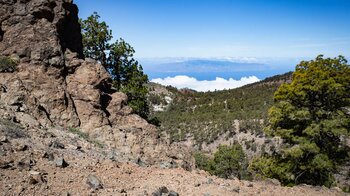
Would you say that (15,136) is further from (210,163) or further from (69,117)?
(210,163)

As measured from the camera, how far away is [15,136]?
10.3 m

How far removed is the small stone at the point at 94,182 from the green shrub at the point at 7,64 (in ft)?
28.9

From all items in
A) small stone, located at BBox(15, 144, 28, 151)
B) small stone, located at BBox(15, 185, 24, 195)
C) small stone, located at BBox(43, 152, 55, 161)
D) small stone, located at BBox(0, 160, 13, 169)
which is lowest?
small stone, located at BBox(15, 185, 24, 195)

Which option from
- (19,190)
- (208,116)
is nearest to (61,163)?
(19,190)

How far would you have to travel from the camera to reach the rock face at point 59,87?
14.2m

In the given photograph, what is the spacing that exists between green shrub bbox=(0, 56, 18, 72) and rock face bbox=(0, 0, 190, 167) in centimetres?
28

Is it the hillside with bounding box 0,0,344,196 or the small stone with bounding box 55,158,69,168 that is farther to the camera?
the small stone with bounding box 55,158,69,168

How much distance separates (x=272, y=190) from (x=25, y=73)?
1237cm

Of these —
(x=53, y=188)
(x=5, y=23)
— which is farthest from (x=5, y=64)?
(x=53, y=188)

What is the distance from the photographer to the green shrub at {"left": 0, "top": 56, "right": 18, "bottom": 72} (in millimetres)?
14721

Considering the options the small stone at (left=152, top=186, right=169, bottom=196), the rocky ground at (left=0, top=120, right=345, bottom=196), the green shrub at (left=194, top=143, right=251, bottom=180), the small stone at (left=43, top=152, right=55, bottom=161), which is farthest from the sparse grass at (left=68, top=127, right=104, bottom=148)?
the green shrub at (left=194, top=143, right=251, bottom=180)

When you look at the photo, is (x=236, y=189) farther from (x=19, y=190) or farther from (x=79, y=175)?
(x=19, y=190)

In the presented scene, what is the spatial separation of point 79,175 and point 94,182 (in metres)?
0.68

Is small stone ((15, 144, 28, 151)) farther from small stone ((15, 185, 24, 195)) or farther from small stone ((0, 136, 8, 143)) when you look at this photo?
small stone ((15, 185, 24, 195))
